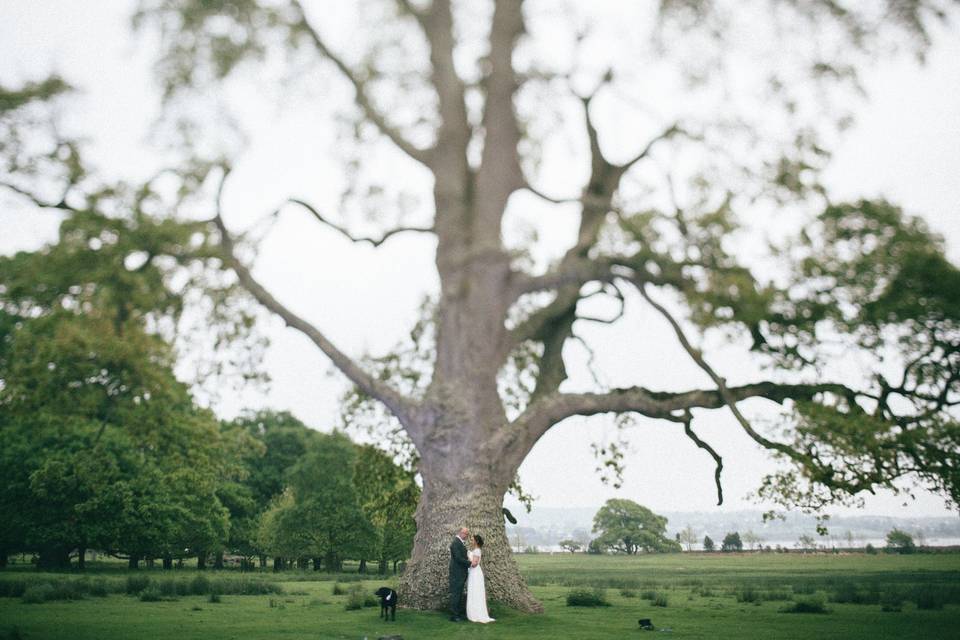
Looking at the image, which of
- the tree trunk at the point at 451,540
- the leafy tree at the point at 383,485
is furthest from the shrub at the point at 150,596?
the tree trunk at the point at 451,540

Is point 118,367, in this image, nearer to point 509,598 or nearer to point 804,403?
point 509,598

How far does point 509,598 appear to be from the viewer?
46.2ft

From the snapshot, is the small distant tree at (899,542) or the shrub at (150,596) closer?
the shrub at (150,596)

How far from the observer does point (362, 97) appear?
59.5 ft

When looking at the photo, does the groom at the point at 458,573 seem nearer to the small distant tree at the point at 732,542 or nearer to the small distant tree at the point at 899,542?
the small distant tree at the point at 899,542

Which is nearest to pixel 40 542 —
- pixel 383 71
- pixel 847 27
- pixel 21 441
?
pixel 21 441

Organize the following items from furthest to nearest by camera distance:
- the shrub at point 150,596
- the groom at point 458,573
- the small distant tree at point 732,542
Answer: the small distant tree at point 732,542
the shrub at point 150,596
the groom at point 458,573

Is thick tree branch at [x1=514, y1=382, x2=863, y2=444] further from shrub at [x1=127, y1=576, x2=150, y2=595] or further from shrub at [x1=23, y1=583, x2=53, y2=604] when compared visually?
shrub at [x1=127, y1=576, x2=150, y2=595]

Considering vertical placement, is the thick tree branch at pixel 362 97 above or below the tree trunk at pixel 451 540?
above

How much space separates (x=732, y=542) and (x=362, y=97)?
11239cm

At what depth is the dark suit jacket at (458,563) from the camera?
13414 millimetres

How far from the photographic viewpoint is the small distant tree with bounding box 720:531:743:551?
111125 mm

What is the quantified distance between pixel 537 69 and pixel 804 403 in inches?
435

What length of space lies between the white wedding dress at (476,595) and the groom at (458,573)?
143 mm
